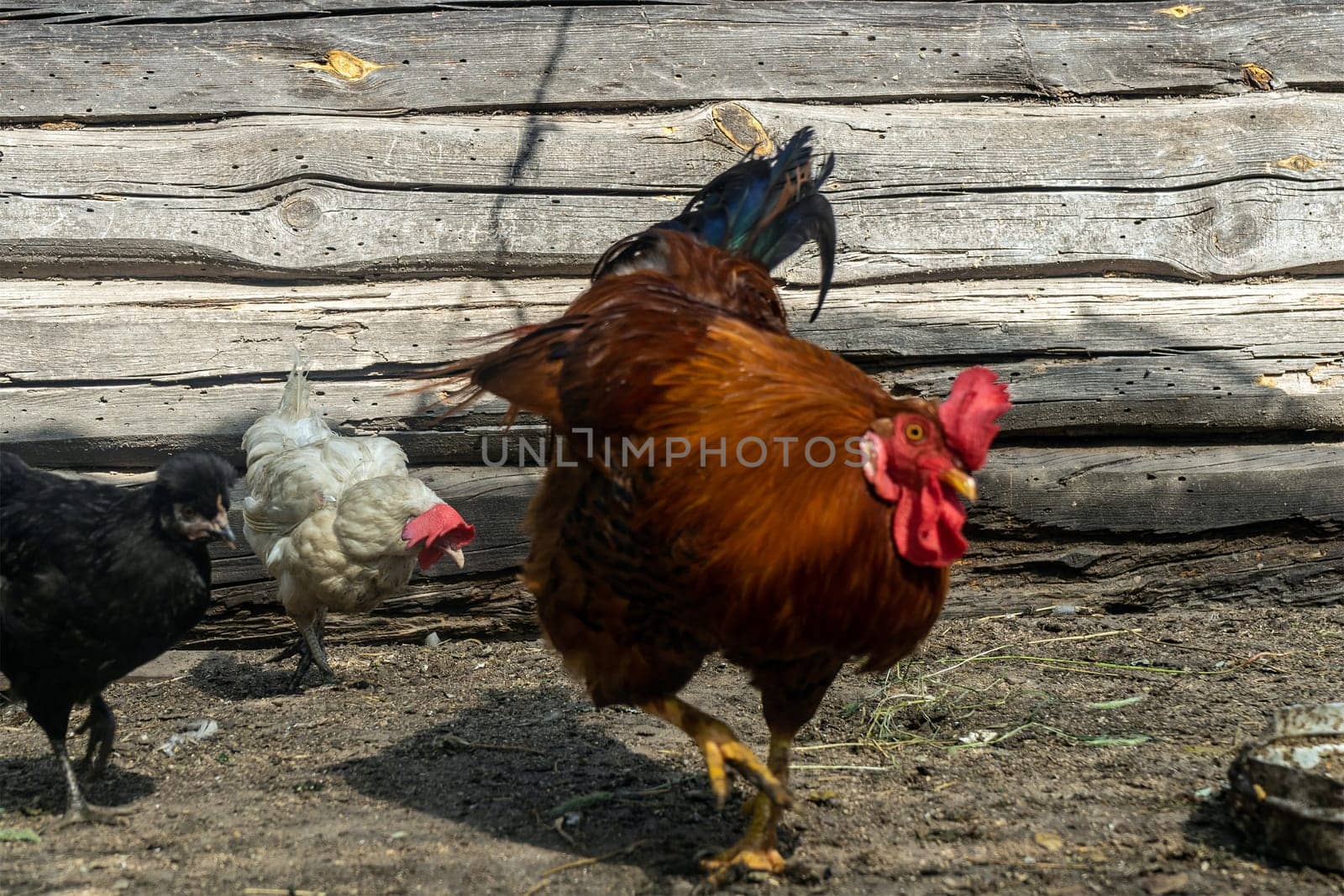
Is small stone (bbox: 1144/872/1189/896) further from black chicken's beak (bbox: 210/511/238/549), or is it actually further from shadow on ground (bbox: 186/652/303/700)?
shadow on ground (bbox: 186/652/303/700)

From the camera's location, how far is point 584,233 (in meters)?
4.43

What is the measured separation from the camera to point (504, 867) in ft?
9.00

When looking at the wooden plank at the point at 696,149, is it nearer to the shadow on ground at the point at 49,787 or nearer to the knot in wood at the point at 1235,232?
the knot in wood at the point at 1235,232

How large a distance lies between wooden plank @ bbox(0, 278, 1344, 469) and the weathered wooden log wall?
1cm

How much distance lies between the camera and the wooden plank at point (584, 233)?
4.36 m

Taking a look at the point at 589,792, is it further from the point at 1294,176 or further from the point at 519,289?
the point at 1294,176

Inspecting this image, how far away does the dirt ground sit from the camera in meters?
2.68

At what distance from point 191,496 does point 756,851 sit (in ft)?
6.06

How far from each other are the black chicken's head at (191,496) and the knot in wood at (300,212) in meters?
1.48

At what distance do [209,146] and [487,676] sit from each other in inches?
93.4

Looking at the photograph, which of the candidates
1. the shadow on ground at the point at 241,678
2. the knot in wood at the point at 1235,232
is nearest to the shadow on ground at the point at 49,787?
the shadow on ground at the point at 241,678

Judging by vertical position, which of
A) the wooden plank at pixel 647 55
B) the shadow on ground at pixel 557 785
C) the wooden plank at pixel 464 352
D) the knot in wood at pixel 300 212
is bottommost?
the shadow on ground at pixel 557 785

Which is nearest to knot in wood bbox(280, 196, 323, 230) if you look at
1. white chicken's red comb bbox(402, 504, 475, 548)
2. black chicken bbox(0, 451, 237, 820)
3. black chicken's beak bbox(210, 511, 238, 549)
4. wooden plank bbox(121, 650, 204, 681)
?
white chicken's red comb bbox(402, 504, 475, 548)

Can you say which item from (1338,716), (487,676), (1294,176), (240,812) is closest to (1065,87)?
(1294,176)
